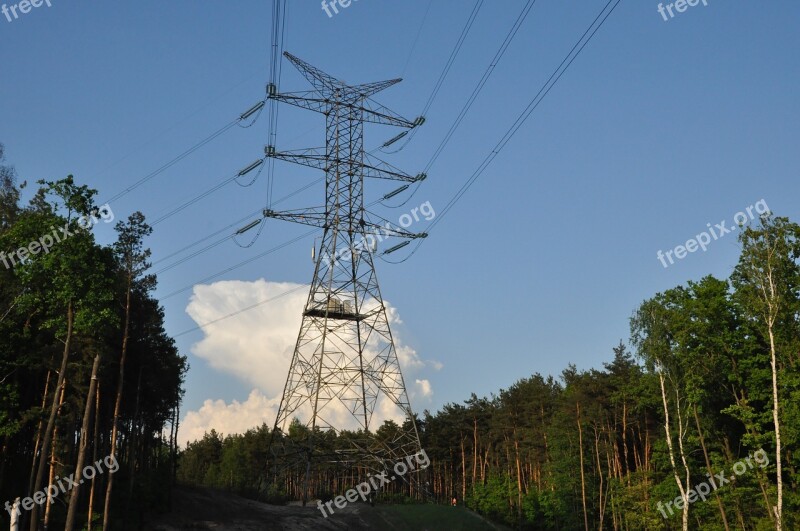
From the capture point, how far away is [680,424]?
41.9 metres

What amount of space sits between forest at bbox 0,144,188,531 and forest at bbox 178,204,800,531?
10213mm

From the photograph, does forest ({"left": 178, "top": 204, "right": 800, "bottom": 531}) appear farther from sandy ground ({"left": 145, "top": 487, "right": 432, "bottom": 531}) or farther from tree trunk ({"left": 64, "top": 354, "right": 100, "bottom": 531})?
tree trunk ({"left": 64, "top": 354, "right": 100, "bottom": 531})

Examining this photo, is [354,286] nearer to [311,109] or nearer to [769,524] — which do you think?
[311,109]

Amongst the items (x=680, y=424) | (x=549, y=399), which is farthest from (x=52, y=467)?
(x=549, y=399)

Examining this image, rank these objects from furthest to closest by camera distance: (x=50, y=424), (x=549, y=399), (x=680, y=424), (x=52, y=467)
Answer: (x=549, y=399) < (x=680, y=424) < (x=52, y=467) < (x=50, y=424)

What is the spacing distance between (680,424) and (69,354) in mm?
34292

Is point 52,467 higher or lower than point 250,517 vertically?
higher

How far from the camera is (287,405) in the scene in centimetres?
4453

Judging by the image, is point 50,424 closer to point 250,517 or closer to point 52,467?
point 52,467

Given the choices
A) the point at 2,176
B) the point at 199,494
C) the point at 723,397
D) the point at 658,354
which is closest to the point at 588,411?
the point at 723,397

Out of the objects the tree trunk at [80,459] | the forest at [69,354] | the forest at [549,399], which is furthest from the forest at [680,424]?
the tree trunk at [80,459]

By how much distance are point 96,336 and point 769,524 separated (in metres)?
36.6

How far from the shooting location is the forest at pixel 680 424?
129 feet

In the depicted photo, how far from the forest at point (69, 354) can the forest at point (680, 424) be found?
10.2 metres
